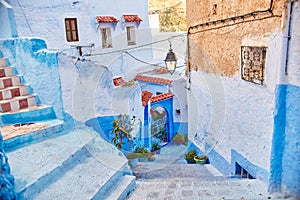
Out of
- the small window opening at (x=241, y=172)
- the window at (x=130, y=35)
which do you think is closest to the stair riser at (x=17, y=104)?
the small window opening at (x=241, y=172)

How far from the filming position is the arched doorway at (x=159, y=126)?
39.8 feet

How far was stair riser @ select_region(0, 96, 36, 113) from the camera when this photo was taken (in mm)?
4574

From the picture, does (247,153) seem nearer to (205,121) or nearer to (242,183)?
(242,183)

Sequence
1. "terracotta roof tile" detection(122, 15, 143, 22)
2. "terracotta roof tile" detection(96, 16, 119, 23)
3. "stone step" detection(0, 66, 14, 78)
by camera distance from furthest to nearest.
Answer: "terracotta roof tile" detection(122, 15, 143, 22) < "terracotta roof tile" detection(96, 16, 119, 23) < "stone step" detection(0, 66, 14, 78)

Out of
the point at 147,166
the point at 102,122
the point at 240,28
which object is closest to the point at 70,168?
the point at 102,122

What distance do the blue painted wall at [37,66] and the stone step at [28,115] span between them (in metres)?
0.13

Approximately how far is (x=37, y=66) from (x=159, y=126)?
8513mm

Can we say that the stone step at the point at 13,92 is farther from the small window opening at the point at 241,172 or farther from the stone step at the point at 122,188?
the small window opening at the point at 241,172

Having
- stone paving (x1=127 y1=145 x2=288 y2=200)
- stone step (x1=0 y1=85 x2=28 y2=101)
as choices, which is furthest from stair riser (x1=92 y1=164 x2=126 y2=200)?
stone step (x1=0 y1=85 x2=28 y2=101)

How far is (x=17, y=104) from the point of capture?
15.5 ft

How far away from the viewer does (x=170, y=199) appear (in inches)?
147

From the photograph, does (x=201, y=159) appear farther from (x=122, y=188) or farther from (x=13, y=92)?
(x=13, y=92)

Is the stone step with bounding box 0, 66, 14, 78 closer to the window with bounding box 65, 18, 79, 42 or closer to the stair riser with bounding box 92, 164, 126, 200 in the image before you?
the stair riser with bounding box 92, 164, 126, 200

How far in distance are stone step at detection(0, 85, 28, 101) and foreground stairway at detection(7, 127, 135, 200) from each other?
1209 millimetres
